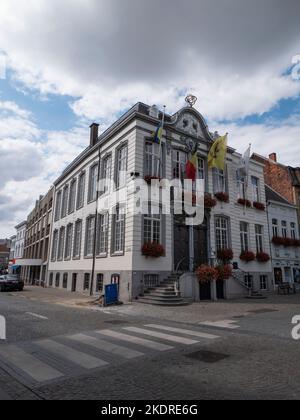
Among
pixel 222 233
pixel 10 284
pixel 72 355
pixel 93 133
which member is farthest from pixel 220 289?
pixel 10 284

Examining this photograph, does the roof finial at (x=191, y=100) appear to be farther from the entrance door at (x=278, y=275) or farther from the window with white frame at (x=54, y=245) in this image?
the window with white frame at (x=54, y=245)

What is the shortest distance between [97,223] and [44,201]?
1925cm

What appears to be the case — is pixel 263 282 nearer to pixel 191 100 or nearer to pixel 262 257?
pixel 262 257

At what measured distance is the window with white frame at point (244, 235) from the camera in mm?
23584

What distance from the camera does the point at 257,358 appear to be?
614 cm

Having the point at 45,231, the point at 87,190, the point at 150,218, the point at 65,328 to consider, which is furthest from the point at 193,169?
the point at 45,231

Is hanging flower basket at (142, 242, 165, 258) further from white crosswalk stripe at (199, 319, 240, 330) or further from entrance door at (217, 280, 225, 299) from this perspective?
white crosswalk stripe at (199, 319, 240, 330)

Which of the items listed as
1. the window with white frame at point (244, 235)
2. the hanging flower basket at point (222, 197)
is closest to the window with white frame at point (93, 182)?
the hanging flower basket at point (222, 197)

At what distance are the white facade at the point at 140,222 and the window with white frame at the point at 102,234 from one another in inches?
2.7

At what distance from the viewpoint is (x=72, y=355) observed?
20.5 feet

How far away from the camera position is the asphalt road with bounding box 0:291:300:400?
438 centimetres

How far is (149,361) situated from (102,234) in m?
15.7

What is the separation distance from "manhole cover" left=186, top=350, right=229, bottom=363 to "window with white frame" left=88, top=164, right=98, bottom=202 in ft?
58.5
